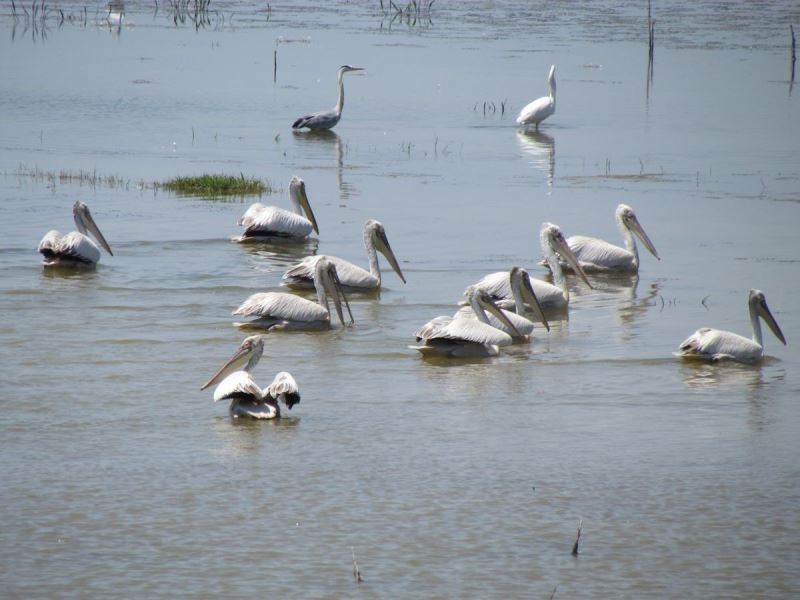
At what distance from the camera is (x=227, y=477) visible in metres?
5.50

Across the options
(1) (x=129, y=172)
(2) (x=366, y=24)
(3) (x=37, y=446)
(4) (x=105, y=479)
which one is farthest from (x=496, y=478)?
(2) (x=366, y=24)

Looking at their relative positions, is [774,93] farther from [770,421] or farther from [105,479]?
[105,479]

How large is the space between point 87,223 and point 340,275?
2260mm

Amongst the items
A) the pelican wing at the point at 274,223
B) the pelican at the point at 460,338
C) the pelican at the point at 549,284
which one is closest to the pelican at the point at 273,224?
the pelican wing at the point at 274,223

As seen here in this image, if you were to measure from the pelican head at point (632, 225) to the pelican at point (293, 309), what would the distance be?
9.94ft

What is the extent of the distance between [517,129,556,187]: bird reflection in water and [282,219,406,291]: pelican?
5.21 m

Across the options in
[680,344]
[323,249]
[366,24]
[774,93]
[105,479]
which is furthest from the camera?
[366,24]

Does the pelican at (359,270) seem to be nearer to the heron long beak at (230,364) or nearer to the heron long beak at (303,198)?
the heron long beak at (303,198)

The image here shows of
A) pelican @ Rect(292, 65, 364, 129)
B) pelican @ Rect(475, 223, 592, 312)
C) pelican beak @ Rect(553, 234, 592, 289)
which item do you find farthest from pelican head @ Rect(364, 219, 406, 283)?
pelican @ Rect(292, 65, 364, 129)

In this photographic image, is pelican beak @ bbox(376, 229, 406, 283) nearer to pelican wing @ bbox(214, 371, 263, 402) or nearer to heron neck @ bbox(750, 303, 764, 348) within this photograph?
heron neck @ bbox(750, 303, 764, 348)

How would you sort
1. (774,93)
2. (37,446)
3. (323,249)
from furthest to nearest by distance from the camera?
(774,93) → (323,249) → (37,446)

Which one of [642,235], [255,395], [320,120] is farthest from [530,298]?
[320,120]

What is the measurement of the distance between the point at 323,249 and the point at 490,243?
1.36m

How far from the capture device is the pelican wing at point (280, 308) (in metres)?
8.48
